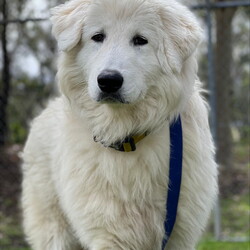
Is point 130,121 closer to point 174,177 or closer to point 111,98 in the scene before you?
point 111,98

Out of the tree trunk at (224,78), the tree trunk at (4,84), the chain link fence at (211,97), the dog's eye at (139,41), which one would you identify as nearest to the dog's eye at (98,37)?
the dog's eye at (139,41)

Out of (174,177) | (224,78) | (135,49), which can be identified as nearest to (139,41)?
(135,49)

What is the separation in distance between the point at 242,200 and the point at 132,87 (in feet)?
16.0

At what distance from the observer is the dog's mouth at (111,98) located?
3291 millimetres

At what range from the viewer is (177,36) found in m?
3.44

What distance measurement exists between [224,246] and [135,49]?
3.76m

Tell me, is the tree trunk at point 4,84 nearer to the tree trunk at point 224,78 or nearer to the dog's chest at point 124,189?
the tree trunk at point 224,78

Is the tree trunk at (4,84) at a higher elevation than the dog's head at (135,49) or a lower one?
lower

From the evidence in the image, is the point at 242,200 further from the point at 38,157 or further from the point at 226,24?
the point at 38,157

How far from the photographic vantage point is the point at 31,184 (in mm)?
4480

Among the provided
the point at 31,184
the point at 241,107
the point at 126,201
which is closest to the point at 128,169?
the point at 126,201

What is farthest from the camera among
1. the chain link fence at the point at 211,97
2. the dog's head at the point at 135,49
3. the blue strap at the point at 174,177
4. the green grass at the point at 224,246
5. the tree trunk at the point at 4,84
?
the tree trunk at the point at 4,84

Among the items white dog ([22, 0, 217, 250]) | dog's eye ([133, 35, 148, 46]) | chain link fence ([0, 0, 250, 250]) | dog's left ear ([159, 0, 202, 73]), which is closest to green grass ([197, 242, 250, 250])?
chain link fence ([0, 0, 250, 250])

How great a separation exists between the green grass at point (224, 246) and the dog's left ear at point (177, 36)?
3438 millimetres
